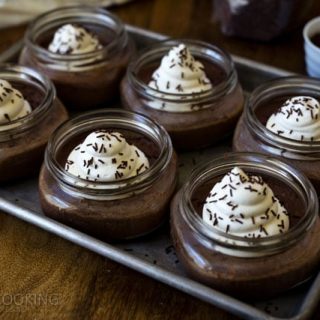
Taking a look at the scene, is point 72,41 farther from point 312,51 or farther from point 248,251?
point 248,251

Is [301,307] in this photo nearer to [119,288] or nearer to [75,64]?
[119,288]

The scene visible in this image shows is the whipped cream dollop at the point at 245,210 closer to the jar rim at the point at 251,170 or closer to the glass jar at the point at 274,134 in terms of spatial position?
the jar rim at the point at 251,170

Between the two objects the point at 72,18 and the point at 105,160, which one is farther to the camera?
the point at 72,18

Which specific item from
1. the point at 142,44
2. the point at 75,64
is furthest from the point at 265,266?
the point at 142,44

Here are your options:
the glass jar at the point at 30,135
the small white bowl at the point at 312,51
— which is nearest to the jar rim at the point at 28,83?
the glass jar at the point at 30,135

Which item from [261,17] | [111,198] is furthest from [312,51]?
[111,198]
